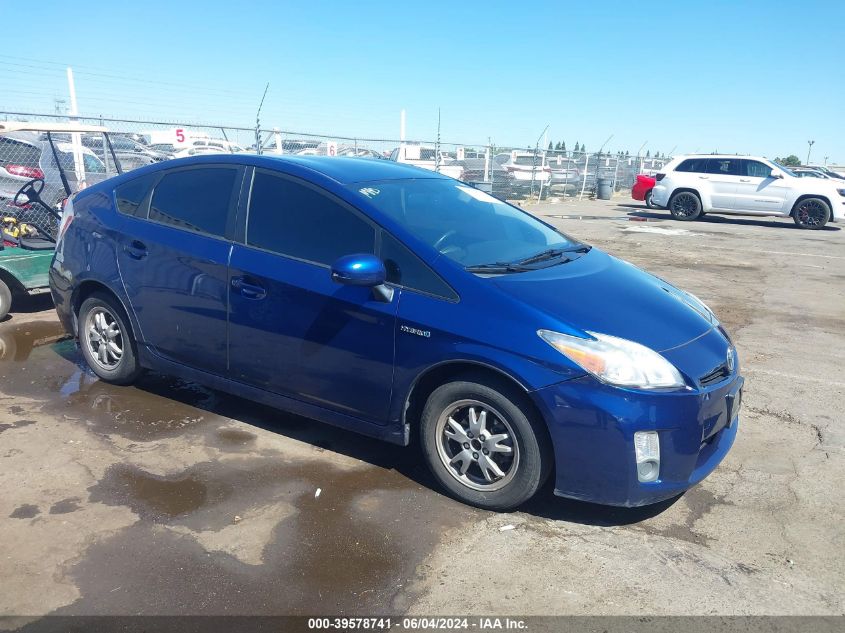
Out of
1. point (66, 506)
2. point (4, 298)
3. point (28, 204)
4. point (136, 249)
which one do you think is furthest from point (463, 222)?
point (28, 204)

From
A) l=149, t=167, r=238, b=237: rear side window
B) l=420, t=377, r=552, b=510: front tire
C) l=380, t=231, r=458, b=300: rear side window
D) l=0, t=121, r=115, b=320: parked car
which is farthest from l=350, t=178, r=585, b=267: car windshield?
l=0, t=121, r=115, b=320: parked car

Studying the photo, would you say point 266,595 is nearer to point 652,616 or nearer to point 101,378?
point 652,616

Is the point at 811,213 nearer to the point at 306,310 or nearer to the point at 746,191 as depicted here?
the point at 746,191

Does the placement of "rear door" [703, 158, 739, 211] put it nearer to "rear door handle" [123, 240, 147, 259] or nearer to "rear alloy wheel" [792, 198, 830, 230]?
"rear alloy wheel" [792, 198, 830, 230]

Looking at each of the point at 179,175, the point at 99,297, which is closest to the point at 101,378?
the point at 99,297

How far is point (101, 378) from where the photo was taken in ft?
16.6

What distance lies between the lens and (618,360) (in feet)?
10.3

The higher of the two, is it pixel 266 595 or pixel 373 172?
pixel 373 172

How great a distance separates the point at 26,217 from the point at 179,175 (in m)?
4.13

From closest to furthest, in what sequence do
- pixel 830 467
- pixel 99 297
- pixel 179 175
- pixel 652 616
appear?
pixel 652 616 → pixel 830 467 → pixel 179 175 → pixel 99 297

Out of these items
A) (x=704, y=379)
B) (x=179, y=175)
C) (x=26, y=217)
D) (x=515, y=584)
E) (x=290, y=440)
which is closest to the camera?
(x=515, y=584)

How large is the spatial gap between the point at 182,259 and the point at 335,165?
1.12 m

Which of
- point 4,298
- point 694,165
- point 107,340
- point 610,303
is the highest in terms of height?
point 694,165

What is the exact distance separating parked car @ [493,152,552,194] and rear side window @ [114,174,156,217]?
767 inches
